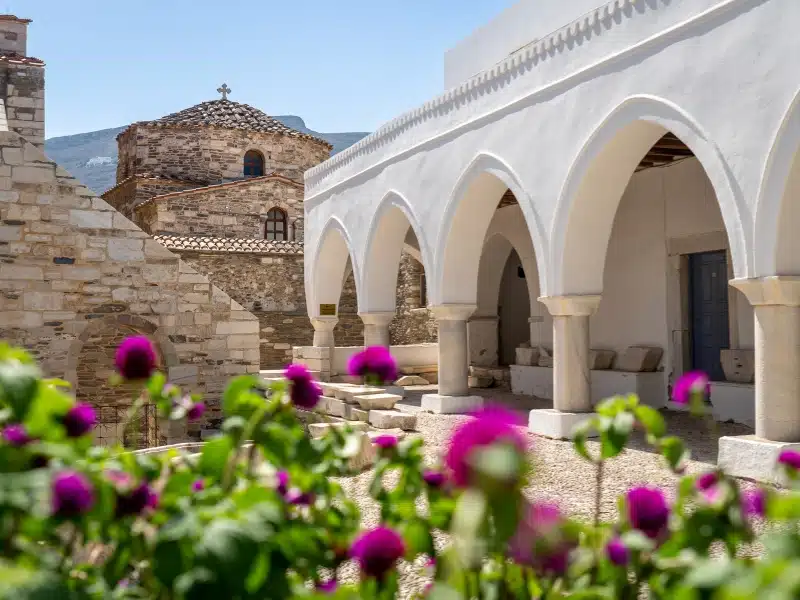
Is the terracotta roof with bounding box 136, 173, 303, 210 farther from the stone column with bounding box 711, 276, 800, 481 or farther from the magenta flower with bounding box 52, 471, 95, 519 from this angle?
the magenta flower with bounding box 52, 471, 95, 519

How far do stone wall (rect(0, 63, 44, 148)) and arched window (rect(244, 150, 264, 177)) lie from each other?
1027 centimetres

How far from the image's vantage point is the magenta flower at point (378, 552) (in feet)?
4.28

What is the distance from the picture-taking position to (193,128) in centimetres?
2445

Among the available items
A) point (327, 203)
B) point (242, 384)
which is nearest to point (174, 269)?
point (327, 203)

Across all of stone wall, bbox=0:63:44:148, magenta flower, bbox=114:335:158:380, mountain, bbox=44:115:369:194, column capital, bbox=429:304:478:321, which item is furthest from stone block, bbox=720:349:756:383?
mountain, bbox=44:115:369:194

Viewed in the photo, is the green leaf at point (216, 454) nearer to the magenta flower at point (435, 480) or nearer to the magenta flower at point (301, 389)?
the magenta flower at point (301, 389)

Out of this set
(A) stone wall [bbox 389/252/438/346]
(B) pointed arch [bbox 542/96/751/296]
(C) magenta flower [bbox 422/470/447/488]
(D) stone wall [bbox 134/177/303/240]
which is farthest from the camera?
(D) stone wall [bbox 134/177/303/240]

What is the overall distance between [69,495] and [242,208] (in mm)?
22863

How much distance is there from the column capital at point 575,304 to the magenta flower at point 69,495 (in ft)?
24.8

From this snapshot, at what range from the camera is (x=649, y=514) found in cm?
142

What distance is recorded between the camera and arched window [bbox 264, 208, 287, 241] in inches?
948

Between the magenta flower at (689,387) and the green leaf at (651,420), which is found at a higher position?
the magenta flower at (689,387)

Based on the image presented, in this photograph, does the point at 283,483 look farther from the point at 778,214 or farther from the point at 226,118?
the point at 226,118

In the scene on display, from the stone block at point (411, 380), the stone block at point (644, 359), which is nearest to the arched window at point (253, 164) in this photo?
the stone block at point (411, 380)
